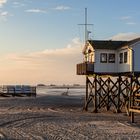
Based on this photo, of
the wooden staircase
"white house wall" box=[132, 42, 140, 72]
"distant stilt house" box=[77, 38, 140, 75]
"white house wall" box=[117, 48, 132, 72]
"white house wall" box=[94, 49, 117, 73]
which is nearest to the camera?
the wooden staircase

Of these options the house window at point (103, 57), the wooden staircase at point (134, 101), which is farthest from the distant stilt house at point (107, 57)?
the wooden staircase at point (134, 101)

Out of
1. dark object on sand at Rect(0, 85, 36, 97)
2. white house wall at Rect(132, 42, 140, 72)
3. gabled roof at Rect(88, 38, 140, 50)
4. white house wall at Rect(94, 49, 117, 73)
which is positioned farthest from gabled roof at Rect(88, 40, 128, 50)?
dark object on sand at Rect(0, 85, 36, 97)

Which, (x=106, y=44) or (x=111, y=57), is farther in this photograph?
(x=106, y=44)

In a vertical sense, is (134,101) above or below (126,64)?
below

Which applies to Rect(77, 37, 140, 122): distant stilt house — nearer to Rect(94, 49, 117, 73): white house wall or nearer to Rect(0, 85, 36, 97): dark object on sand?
Rect(94, 49, 117, 73): white house wall

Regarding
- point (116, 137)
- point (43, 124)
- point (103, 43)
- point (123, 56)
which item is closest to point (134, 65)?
point (123, 56)

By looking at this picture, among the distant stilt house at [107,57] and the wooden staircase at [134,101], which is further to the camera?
the distant stilt house at [107,57]

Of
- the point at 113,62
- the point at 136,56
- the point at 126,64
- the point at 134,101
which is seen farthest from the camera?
the point at 113,62

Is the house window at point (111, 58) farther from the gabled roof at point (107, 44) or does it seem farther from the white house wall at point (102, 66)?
the gabled roof at point (107, 44)

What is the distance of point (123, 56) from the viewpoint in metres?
36.6

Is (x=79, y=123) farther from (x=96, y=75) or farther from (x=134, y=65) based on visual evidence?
(x=96, y=75)

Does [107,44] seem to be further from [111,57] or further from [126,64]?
[126,64]

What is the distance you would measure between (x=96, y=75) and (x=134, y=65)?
225 inches

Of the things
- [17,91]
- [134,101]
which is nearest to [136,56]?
[134,101]
